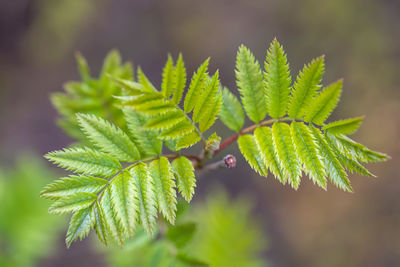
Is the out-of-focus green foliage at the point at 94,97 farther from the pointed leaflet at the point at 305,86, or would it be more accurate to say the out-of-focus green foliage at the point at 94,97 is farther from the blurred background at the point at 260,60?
the blurred background at the point at 260,60

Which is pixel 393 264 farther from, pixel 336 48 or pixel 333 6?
pixel 333 6

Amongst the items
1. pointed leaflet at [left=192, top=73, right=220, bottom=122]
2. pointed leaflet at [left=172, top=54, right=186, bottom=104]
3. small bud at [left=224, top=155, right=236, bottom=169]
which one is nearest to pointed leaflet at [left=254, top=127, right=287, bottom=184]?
small bud at [left=224, top=155, right=236, bottom=169]

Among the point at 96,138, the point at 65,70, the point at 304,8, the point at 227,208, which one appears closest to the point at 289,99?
the point at 96,138

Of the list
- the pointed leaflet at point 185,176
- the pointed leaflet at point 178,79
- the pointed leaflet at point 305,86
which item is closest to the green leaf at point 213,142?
the pointed leaflet at point 185,176

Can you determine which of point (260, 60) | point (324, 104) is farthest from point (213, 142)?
point (260, 60)

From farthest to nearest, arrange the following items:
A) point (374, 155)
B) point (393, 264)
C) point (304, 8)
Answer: point (304, 8)
point (393, 264)
point (374, 155)

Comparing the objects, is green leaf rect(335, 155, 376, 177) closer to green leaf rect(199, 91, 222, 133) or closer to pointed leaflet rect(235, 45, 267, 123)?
pointed leaflet rect(235, 45, 267, 123)
